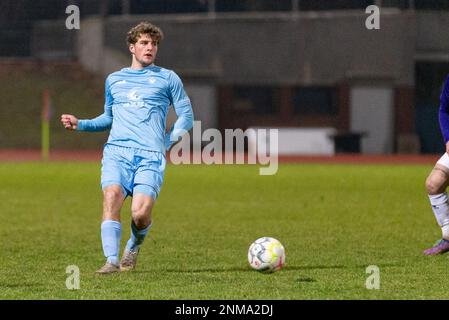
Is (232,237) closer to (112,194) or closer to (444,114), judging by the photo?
(444,114)

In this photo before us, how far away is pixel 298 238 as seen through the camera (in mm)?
13641

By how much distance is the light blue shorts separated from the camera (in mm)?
9680

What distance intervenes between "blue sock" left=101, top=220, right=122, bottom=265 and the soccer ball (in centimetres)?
122

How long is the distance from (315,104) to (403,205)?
2636cm

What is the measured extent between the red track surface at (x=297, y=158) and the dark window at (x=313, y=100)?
4.37m

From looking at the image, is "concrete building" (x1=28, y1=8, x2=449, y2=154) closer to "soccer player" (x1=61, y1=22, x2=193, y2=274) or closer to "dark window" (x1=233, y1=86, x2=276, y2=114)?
"dark window" (x1=233, y1=86, x2=276, y2=114)

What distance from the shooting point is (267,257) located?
9.71 m

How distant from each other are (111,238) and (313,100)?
3619 cm

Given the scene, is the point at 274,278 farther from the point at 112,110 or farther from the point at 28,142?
the point at 28,142

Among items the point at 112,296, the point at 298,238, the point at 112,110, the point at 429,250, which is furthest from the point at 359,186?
the point at 112,296

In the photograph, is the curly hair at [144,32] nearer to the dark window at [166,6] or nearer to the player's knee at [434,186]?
the player's knee at [434,186]

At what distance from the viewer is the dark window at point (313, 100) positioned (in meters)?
45.1

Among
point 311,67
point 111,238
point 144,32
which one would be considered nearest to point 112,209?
point 111,238
